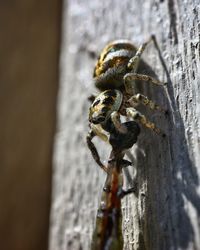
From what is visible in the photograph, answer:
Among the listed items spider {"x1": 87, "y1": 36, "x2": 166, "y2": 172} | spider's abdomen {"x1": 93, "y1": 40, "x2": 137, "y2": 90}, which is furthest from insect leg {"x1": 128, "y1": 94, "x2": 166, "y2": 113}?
spider's abdomen {"x1": 93, "y1": 40, "x2": 137, "y2": 90}

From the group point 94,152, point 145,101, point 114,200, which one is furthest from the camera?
point 94,152

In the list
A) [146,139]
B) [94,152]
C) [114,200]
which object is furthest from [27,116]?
[114,200]

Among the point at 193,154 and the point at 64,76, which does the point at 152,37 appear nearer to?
the point at 193,154

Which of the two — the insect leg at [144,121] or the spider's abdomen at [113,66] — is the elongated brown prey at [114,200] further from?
the spider's abdomen at [113,66]

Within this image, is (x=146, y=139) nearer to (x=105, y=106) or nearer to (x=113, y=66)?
(x=105, y=106)

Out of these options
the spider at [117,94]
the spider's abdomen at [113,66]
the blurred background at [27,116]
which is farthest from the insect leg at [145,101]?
the blurred background at [27,116]

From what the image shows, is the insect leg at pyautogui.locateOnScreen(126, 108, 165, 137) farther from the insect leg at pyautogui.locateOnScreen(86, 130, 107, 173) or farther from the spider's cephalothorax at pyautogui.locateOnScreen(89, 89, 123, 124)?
the insect leg at pyautogui.locateOnScreen(86, 130, 107, 173)
